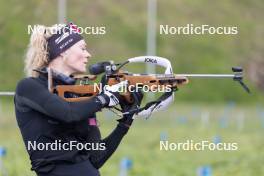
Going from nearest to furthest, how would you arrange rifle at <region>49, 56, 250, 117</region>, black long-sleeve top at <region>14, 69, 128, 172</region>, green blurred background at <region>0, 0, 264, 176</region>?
black long-sleeve top at <region>14, 69, 128, 172</region>
rifle at <region>49, 56, 250, 117</region>
green blurred background at <region>0, 0, 264, 176</region>

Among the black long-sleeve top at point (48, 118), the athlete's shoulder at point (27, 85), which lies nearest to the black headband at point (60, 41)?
the black long-sleeve top at point (48, 118)

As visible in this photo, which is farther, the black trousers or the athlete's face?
the athlete's face

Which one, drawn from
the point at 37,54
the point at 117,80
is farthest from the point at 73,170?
the point at 37,54

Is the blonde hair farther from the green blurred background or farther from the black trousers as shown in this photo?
the green blurred background

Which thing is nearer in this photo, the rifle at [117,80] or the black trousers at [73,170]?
the black trousers at [73,170]

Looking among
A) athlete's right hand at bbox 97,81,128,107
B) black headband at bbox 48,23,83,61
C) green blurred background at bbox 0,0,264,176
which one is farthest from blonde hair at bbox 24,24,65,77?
green blurred background at bbox 0,0,264,176

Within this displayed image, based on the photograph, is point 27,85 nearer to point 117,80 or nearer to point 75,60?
point 75,60

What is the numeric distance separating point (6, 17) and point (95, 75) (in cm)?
2078

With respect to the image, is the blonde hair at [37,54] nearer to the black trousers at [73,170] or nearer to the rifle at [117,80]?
the rifle at [117,80]

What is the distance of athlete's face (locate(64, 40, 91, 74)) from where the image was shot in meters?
4.67

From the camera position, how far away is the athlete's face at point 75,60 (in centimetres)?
467

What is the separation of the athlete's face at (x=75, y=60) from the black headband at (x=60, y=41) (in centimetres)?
4

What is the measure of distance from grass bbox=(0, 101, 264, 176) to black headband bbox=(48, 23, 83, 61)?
5584 mm

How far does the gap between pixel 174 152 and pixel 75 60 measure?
11.0 metres
